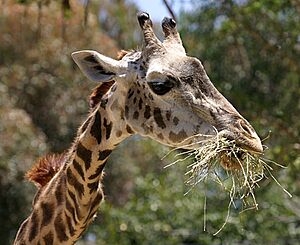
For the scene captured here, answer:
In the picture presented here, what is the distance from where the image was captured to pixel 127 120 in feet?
15.2

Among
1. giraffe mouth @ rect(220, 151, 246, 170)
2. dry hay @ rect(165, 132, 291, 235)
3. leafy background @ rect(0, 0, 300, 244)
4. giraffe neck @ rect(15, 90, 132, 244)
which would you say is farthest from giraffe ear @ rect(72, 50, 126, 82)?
leafy background @ rect(0, 0, 300, 244)

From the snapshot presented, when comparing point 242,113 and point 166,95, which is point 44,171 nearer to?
point 166,95

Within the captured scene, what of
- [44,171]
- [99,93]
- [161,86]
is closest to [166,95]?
[161,86]

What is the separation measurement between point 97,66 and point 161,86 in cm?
45

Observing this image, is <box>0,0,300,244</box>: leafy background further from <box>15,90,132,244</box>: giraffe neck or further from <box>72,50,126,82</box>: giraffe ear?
<box>72,50,126,82</box>: giraffe ear

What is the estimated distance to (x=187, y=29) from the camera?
11.1 m

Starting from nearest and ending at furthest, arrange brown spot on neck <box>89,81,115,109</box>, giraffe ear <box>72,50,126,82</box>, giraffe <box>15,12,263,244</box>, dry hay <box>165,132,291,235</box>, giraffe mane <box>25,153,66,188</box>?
dry hay <box>165,132,291,235</box>, giraffe <box>15,12,263,244</box>, giraffe ear <box>72,50,126,82</box>, brown spot on neck <box>89,81,115,109</box>, giraffe mane <box>25,153,66,188</box>

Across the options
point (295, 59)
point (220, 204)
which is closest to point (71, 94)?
point (220, 204)

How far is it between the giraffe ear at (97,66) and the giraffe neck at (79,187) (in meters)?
0.12

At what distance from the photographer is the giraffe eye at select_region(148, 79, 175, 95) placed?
174 inches

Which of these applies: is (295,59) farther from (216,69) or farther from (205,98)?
(205,98)

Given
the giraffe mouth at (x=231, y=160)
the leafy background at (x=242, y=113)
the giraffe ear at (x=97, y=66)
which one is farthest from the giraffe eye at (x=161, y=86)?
the leafy background at (x=242, y=113)

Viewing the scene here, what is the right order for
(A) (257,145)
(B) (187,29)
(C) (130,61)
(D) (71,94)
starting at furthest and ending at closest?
1. (D) (71,94)
2. (B) (187,29)
3. (C) (130,61)
4. (A) (257,145)

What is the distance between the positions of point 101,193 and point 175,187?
5.69 metres
